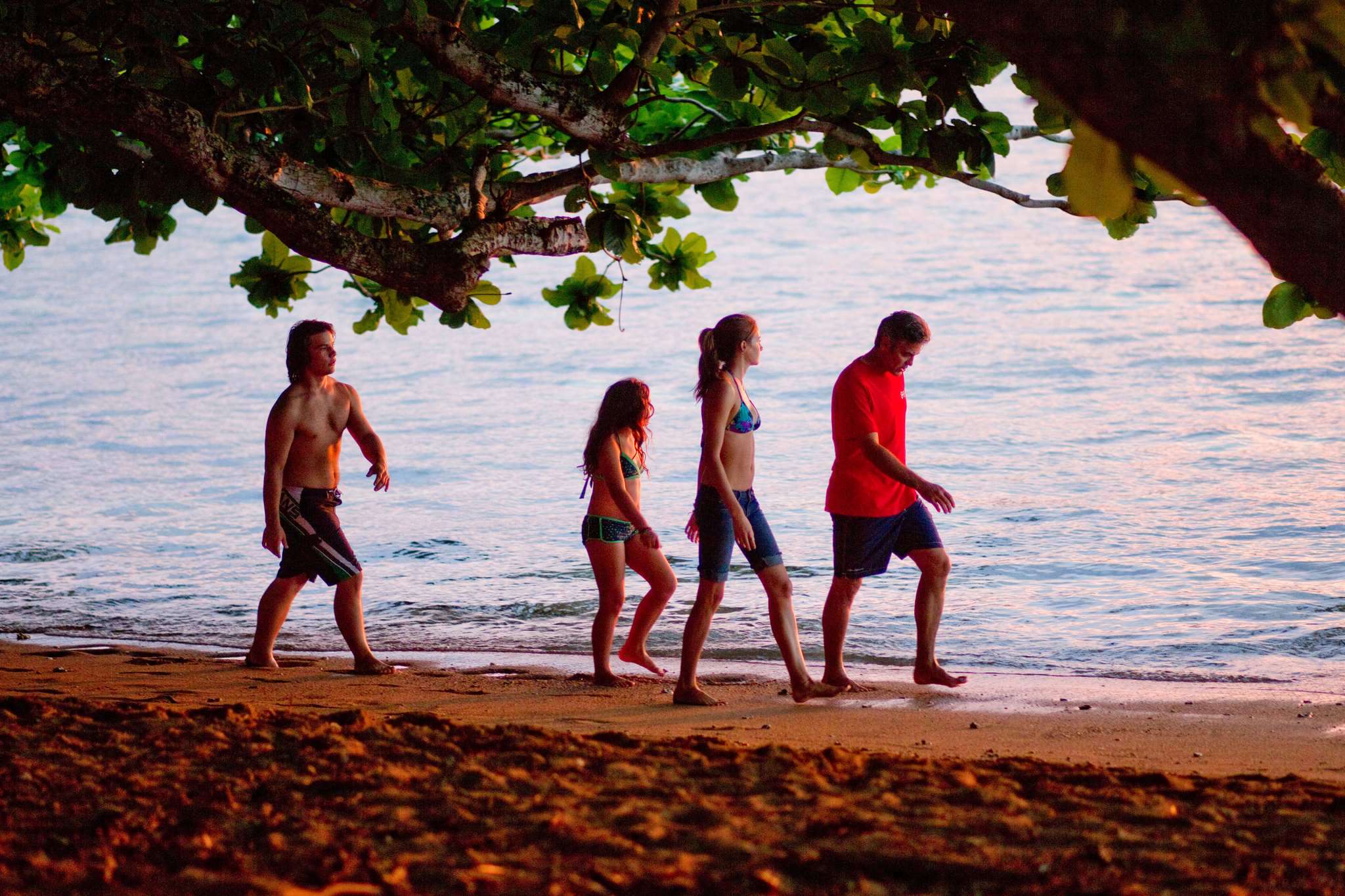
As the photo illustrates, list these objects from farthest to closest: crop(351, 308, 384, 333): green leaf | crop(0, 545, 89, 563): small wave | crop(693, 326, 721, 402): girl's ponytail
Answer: crop(0, 545, 89, 563): small wave < crop(351, 308, 384, 333): green leaf < crop(693, 326, 721, 402): girl's ponytail

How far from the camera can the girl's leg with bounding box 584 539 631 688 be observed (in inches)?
238

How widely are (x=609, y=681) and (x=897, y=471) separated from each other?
5.63ft

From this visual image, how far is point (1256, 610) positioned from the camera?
842cm

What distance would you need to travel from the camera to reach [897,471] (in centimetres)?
569

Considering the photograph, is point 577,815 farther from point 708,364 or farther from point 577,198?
point 577,198

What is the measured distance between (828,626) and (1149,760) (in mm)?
1821

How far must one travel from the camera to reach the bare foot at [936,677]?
19.4 ft

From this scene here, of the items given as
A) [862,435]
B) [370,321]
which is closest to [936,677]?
[862,435]

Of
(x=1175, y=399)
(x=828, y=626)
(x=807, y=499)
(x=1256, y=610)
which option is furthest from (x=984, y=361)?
(x=828, y=626)

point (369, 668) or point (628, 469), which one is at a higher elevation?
point (628, 469)

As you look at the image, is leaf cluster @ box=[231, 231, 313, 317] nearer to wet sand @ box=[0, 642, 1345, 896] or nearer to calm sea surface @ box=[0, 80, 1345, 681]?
calm sea surface @ box=[0, 80, 1345, 681]

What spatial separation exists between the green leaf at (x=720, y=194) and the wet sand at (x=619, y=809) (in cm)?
304

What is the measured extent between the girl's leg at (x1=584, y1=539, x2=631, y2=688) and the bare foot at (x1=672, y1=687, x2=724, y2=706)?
0.59 meters

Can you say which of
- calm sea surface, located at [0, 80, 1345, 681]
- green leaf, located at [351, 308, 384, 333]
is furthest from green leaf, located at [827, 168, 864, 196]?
green leaf, located at [351, 308, 384, 333]
